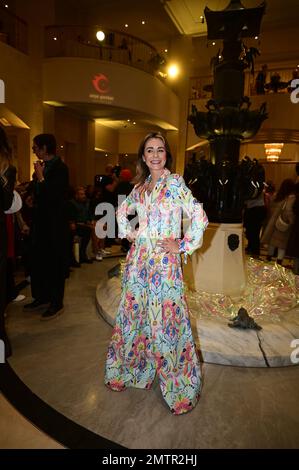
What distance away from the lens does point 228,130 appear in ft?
11.4

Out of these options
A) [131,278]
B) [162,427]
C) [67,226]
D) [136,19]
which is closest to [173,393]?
[162,427]

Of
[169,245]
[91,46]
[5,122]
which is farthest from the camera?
[91,46]

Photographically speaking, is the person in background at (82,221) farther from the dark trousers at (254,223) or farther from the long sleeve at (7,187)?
the dark trousers at (254,223)

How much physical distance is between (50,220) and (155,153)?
1.61 metres

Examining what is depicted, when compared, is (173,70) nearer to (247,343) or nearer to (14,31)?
(14,31)

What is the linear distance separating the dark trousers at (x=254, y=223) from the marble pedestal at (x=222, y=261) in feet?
9.99

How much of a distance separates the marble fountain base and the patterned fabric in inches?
21.7

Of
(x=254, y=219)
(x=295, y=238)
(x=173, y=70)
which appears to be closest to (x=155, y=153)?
(x=295, y=238)

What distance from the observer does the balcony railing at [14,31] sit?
9.44 metres

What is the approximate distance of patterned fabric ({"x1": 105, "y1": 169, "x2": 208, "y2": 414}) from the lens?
1920mm

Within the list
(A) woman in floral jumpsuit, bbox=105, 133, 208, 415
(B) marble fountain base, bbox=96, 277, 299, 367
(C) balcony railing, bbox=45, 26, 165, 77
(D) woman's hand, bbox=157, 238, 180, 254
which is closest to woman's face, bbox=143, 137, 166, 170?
(A) woman in floral jumpsuit, bbox=105, 133, 208, 415

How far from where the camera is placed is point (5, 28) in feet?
31.3

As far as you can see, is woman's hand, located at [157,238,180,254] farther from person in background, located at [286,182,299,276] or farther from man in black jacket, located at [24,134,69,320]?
person in background, located at [286,182,299,276]

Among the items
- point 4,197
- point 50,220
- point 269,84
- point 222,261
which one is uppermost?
point 269,84
